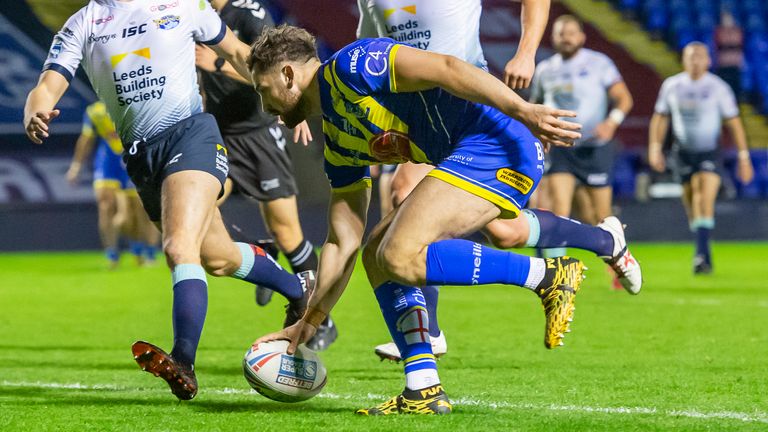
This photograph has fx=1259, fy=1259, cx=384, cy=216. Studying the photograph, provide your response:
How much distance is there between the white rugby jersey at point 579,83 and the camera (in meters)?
10.7

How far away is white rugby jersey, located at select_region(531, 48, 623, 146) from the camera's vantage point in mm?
10656

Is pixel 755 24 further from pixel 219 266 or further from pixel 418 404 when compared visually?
pixel 418 404

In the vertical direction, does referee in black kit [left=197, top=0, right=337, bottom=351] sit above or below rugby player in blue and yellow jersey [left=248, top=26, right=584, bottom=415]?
below

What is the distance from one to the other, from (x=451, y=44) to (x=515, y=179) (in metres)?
1.46

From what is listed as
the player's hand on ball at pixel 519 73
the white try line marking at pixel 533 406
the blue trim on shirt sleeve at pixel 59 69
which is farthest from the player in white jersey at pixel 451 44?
the blue trim on shirt sleeve at pixel 59 69

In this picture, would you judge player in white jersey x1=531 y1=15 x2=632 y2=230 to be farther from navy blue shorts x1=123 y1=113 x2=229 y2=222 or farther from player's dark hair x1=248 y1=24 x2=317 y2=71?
player's dark hair x1=248 y1=24 x2=317 y2=71

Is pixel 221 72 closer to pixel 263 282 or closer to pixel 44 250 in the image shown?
pixel 263 282

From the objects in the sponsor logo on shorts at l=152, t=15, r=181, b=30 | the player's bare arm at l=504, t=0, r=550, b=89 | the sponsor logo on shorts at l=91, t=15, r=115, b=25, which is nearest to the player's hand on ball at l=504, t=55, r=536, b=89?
the player's bare arm at l=504, t=0, r=550, b=89

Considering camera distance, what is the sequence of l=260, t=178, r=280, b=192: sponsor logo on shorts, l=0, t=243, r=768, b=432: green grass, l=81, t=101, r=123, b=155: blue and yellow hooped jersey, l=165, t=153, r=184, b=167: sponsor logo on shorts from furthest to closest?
1. l=81, t=101, r=123, b=155: blue and yellow hooped jersey
2. l=260, t=178, r=280, b=192: sponsor logo on shorts
3. l=165, t=153, r=184, b=167: sponsor logo on shorts
4. l=0, t=243, r=768, b=432: green grass

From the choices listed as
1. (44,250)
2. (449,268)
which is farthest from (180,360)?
(44,250)

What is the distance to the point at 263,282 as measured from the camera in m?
6.11

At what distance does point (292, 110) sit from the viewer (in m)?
4.58

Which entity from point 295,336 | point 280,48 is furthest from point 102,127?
point 280,48

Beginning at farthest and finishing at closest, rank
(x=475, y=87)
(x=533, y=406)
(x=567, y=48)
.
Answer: (x=567, y=48) < (x=533, y=406) < (x=475, y=87)
